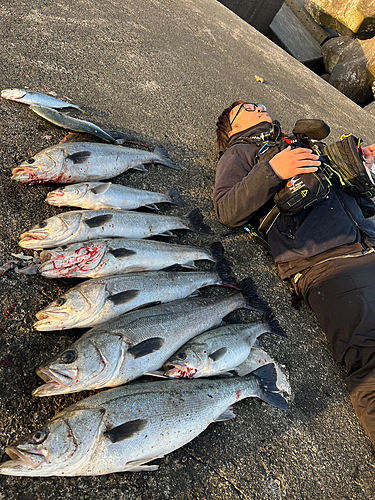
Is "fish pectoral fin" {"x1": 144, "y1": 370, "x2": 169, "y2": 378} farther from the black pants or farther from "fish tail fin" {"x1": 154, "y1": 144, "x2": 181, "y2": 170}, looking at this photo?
"fish tail fin" {"x1": 154, "y1": 144, "x2": 181, "y2": 170}

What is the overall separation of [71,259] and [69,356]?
973 millimetres

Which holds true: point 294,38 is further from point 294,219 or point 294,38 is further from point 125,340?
point 125,340

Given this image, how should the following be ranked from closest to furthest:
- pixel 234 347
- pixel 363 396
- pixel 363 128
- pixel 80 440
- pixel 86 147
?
pixel 80 440, pixel 234 347, pixel 363 396, pixel 86 147, pixel 363 128

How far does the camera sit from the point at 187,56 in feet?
22.2

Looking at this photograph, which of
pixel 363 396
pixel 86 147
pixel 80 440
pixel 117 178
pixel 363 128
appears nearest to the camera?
pixel 80 440

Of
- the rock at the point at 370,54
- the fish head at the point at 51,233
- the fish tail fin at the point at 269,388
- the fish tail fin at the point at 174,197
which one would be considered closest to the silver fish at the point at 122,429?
the fish tail fin at the point at 269,388

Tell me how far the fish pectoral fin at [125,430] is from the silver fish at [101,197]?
7.44 feet

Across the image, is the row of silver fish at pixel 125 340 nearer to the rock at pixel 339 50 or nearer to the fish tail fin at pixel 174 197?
the fish tail fin at pixel 174 197

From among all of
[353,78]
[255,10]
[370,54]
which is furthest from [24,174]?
[370,54]

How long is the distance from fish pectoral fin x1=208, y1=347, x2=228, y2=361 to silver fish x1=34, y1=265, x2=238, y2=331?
0.68 m

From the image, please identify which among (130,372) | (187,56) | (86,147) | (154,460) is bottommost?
(154,460)

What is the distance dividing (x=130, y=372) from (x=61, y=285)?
1.13 m

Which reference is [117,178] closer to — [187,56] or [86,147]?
[86,147]

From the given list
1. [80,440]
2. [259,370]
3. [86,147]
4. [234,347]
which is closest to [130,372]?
[80,440]
